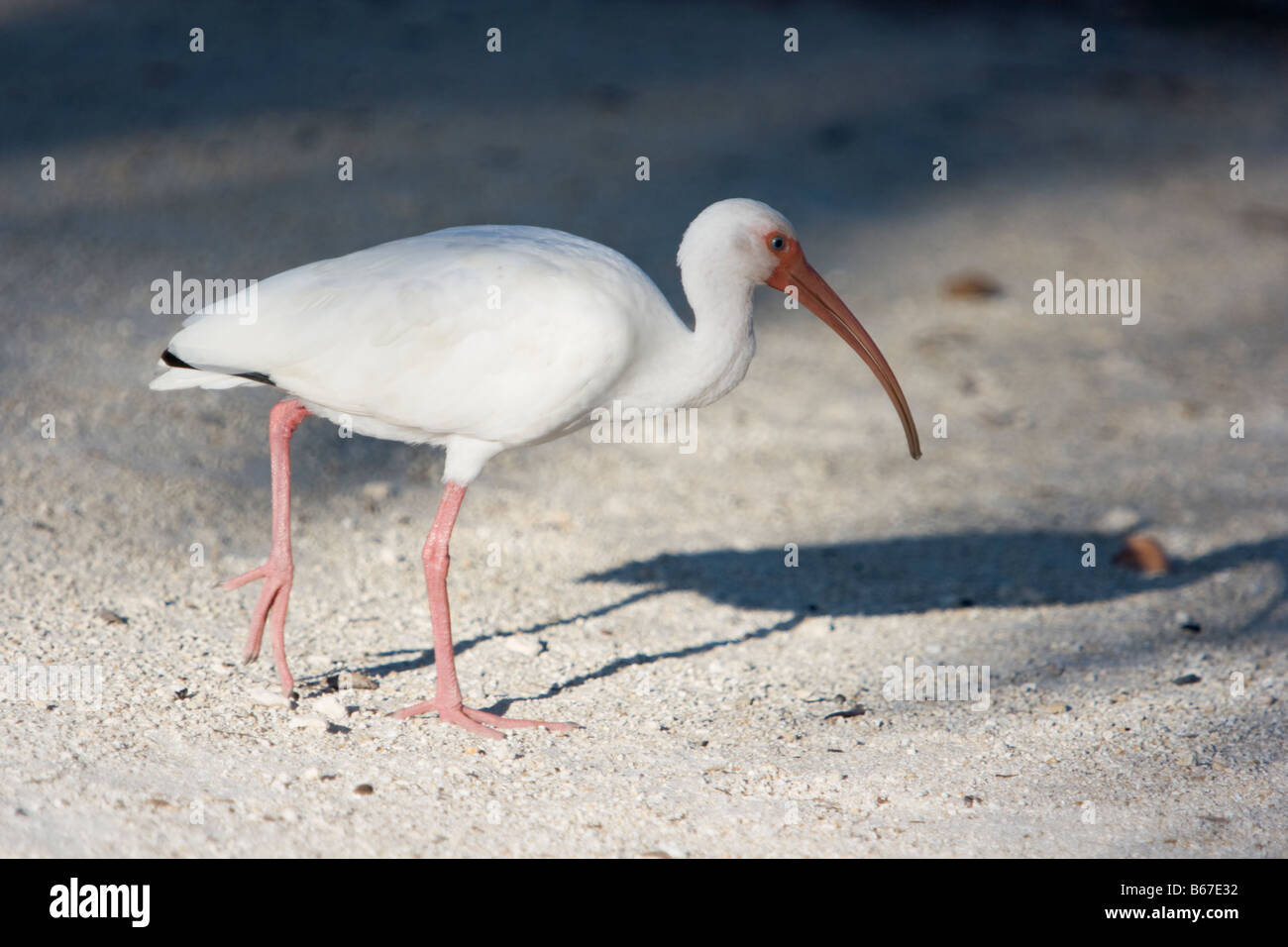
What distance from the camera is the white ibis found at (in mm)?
3783

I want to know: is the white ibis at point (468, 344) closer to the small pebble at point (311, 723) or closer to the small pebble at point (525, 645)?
the small pebble at point (311, 723)

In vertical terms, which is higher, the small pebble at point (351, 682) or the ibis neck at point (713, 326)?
the ibis neck at point (713, 326)

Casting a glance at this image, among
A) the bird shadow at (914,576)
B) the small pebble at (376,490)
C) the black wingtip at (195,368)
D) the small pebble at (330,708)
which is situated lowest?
the small pebble at (330,708)

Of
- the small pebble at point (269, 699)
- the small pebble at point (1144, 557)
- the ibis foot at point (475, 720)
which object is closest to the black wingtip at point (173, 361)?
the small pebble at point (269, 699)

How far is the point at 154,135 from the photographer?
9.15 m

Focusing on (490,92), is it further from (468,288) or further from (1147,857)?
(1147,857)

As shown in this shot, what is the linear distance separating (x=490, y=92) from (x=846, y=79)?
9.92ft

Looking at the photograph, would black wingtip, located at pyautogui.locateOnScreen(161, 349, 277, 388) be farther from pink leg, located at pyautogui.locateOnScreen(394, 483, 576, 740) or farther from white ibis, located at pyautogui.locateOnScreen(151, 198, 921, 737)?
pink leg, located at pyautogui.locateOnScreen(394, 483, 576, 740)

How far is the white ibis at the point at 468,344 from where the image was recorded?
378 centimetres

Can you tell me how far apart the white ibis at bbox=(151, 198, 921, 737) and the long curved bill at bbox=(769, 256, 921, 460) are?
118 mm

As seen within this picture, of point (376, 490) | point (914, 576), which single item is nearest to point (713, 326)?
point (914, 576)

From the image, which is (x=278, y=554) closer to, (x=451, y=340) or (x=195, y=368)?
(x=195, y=368)

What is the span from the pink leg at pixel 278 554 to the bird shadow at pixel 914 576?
3.25 feet

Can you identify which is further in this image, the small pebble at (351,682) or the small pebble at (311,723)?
the small pebble at (351,682)
